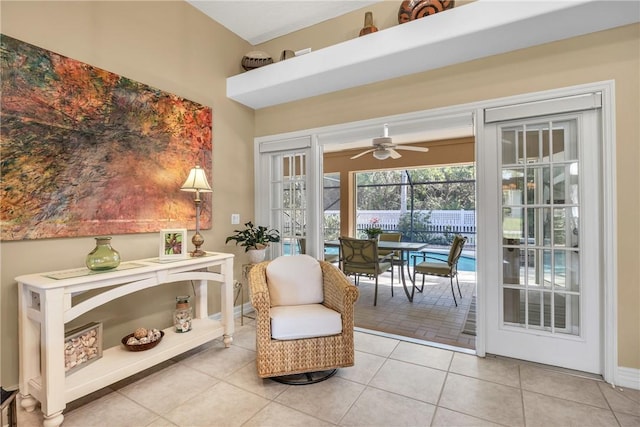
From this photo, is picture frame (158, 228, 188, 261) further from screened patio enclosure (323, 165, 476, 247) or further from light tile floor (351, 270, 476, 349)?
screened patio enclosure (323, 165, 476, 247)

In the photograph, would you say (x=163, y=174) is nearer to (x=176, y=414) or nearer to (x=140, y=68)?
(x=140, y=68)

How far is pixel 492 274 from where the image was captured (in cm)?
255

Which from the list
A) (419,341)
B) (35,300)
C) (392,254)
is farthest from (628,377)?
(35,300)

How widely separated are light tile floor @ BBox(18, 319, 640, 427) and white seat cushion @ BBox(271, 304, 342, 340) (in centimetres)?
35

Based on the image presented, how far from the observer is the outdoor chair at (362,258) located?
3982 mm

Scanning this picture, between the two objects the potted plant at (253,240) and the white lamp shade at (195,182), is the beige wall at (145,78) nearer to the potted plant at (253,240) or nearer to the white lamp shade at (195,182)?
the potted plant at (253,240)

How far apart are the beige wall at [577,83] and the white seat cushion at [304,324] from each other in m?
1.99

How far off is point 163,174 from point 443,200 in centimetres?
769

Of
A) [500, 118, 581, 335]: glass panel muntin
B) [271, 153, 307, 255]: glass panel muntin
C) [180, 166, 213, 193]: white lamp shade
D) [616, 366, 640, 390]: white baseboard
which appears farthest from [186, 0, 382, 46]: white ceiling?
[616, 366, 640, 390]: white baseboard

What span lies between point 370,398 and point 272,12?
354 centimetres

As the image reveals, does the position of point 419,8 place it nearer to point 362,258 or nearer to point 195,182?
point 195,182

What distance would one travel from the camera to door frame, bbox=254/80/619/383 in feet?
7.00

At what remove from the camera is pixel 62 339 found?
1.70 metres

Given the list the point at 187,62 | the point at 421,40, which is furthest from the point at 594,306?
the point at 187,62
